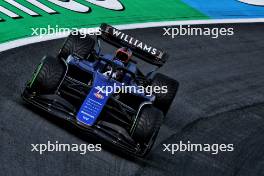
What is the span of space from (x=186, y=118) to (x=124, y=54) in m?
1.67

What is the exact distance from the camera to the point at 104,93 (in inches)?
415

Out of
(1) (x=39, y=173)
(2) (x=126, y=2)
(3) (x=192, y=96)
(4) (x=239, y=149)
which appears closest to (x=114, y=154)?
(1) (x=39, y=173)

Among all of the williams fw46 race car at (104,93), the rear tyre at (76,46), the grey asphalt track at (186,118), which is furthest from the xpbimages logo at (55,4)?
the williams fw46 race car at (104,93)

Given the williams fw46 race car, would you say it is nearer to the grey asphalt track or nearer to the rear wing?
the rear wing

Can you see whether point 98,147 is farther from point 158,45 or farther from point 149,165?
point 158,45

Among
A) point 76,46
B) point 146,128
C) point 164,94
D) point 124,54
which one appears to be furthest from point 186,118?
point 76,46

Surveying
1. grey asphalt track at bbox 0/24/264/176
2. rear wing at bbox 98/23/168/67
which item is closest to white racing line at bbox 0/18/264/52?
grey asphalt track at bbox 0/24/264/176

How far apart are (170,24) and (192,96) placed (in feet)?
14.0

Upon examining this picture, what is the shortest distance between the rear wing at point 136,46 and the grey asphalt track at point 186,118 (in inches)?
45.6

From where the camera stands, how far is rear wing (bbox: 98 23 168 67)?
11.3m

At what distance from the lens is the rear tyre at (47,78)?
10.4 m

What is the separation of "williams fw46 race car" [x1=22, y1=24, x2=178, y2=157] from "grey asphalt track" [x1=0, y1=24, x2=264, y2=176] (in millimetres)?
255

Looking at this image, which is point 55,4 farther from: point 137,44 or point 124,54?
point 137,44

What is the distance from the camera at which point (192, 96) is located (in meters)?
13.2
